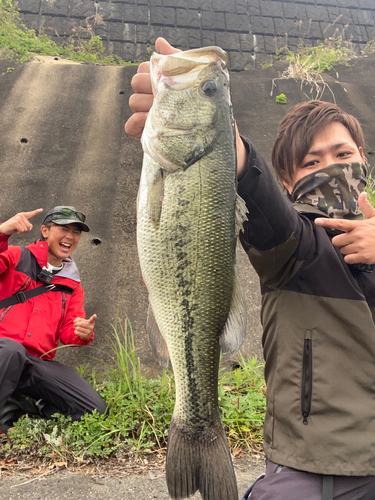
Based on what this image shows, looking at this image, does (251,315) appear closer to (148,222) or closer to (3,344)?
(3,344)

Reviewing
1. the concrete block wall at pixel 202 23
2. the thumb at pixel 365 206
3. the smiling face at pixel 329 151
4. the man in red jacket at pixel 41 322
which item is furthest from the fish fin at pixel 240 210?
the concrete block wall at pixel 202 23

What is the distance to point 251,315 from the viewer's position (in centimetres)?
523

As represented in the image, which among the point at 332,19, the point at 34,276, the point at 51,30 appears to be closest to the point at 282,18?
the point at 332,19

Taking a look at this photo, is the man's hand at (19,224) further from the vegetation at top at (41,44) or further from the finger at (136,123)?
the vegetation at top at (41,44)

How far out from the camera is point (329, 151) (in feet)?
6.63

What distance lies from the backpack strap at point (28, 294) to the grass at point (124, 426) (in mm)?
973

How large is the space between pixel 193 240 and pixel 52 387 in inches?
101

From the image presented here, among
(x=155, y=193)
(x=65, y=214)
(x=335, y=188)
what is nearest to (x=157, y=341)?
(x=155, y=193)

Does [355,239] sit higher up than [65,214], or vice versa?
[65,214]

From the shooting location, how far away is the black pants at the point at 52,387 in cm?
310

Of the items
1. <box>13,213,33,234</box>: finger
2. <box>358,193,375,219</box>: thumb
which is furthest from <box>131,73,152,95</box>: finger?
<box>13,213,33,234</box>: finger

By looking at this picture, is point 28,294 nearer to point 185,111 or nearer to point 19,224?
point 19,224

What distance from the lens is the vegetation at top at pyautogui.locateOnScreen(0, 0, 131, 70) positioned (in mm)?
7602

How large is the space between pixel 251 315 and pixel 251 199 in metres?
3.95
